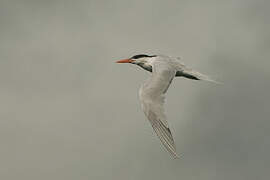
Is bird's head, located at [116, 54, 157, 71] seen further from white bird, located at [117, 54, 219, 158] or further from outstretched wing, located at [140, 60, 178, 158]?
outstretched wing, located at [140, 60, 178, 158]

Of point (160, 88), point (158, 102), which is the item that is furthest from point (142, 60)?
point (158, 102)

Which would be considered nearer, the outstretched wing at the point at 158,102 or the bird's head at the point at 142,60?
the outstretched wing at the point at 158,102

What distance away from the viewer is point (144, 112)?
45.4 feet

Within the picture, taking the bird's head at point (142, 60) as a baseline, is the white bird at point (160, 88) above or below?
below

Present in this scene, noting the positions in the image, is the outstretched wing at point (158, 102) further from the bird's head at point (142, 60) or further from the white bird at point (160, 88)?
the bird's head at point (142, 60)

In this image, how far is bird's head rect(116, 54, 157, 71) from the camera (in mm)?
20470

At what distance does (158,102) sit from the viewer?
1411cm

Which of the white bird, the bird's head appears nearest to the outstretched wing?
the white bird

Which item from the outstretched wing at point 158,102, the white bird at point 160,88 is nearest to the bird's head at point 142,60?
the white bird at point 160,88

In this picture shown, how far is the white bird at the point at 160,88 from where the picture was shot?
42.4 feet

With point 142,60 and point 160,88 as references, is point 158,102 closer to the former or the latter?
point 160,88

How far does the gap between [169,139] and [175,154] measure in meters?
0.78

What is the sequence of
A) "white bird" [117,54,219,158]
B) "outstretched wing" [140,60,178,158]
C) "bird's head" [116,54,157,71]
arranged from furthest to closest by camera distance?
"bird's head" [116,54,157,71], "white bird" [117,54,219,158], "outstretched wing" [140,60,178,158]

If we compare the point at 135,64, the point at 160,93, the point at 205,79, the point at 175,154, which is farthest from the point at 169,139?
the point at 135,64
